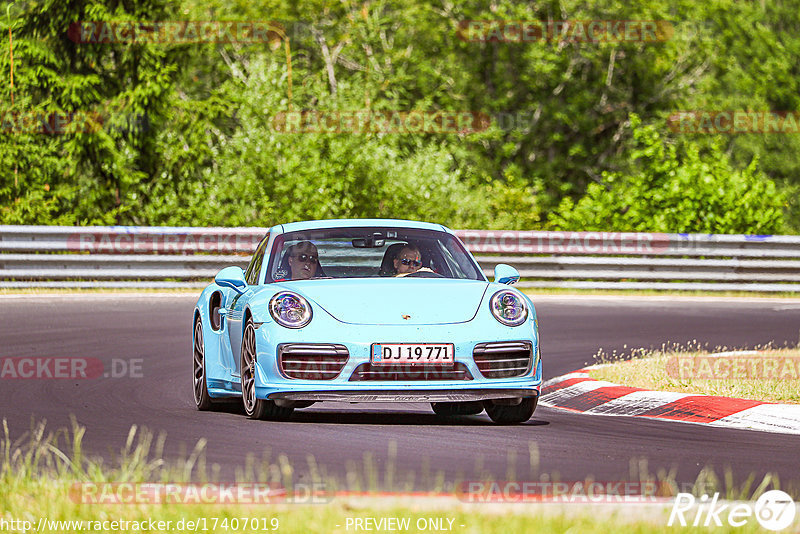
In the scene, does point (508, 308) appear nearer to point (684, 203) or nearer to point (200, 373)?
point (200, 373)

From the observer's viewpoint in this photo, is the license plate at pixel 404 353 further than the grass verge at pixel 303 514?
Yes

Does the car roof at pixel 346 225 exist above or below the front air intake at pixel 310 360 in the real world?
above

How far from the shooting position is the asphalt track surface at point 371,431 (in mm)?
7336

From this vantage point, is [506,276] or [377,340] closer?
[377,340]

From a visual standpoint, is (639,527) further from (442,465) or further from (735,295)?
(735,295)

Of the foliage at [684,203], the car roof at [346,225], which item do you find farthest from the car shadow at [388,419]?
the foliage at [684,203]

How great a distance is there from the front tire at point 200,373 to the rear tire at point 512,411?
1970 millimetres

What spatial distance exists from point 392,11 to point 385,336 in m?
37.2

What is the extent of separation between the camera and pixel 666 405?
10.2 metres

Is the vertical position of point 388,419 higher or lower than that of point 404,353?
lower

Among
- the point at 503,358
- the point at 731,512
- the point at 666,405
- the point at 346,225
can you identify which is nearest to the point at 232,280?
the point at 346,225

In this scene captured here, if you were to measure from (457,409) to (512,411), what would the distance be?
0.77 meters

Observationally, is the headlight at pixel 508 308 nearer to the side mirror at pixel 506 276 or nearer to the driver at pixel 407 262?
the side mirror at pixel 506 276

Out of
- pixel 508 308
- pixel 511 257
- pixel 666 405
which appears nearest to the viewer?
pixel 508 308
